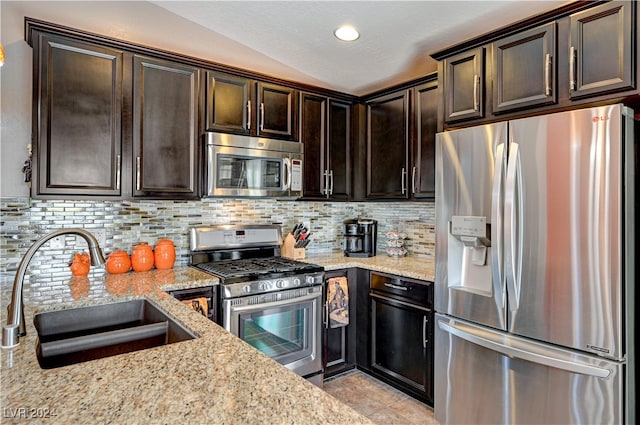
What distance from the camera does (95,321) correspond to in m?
1.78

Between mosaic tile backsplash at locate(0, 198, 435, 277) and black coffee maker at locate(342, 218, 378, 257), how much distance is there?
263 mm

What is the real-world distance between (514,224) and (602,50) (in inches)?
34.2

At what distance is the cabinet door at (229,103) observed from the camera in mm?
2658

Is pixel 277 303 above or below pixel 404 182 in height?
below

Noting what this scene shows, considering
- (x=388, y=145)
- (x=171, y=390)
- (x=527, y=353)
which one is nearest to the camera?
(x=171, y=390)

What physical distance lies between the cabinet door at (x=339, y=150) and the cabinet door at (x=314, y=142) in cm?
6

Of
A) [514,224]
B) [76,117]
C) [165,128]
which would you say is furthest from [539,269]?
[76,117]

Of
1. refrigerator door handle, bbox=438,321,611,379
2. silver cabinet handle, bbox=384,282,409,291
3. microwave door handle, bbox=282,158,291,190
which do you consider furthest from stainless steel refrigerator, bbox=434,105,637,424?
microwave door handle, bbox=282,158,291,190

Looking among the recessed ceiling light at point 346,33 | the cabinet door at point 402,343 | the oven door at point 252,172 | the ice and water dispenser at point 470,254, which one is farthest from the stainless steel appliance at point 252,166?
the ice and water dispenser at point 470,254

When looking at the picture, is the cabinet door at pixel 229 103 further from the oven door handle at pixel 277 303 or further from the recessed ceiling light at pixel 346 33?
the oven door handle at pixel 277 303

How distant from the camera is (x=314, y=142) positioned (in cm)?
319

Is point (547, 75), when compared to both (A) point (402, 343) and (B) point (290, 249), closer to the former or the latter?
(A) point (402, 343)

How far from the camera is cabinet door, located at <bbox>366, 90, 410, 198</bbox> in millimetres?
3047

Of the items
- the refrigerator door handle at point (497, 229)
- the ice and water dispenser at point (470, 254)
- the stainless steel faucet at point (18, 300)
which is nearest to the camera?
the stainless steel faucet at point (18, 300)
